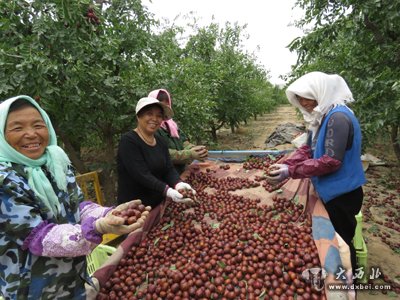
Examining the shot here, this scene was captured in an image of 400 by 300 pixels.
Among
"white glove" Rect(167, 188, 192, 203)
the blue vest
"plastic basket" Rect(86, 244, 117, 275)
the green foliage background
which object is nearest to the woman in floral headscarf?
"plastic basket" Rect(86, 244, 117, 275)

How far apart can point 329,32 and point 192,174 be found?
287 cm

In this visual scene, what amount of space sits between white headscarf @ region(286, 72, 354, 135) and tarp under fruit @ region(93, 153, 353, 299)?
70cm

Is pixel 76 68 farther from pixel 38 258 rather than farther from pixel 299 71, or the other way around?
pixel 299 71

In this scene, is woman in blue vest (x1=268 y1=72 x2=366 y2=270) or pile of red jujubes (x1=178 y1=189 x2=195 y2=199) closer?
woman in blue vest (x1=268 y1=72 x2=366 y2=270)

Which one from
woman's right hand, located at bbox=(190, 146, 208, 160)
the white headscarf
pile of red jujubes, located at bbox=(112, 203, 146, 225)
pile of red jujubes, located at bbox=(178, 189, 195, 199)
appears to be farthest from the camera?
woman's right hand, located at bbox=(190, 146, 208, 160)

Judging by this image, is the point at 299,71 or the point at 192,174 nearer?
the point at 192,174

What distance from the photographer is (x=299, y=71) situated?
648 centimetres

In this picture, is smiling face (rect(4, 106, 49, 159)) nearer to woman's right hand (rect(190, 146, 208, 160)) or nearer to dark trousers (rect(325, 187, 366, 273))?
woman's right hand (rect(190, 146, 208, 160))

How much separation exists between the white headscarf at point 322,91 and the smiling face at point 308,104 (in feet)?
0.20

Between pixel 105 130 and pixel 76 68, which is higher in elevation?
pixel 76 68

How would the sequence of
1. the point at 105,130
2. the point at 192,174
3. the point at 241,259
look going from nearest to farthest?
the point at 241,259 < the point at 192,174 < the point at 105,130

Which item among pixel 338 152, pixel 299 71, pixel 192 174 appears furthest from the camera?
pixel 299 71

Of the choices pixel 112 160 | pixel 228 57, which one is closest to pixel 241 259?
pixel 112 160

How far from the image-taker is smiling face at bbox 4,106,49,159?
1.31 metres
